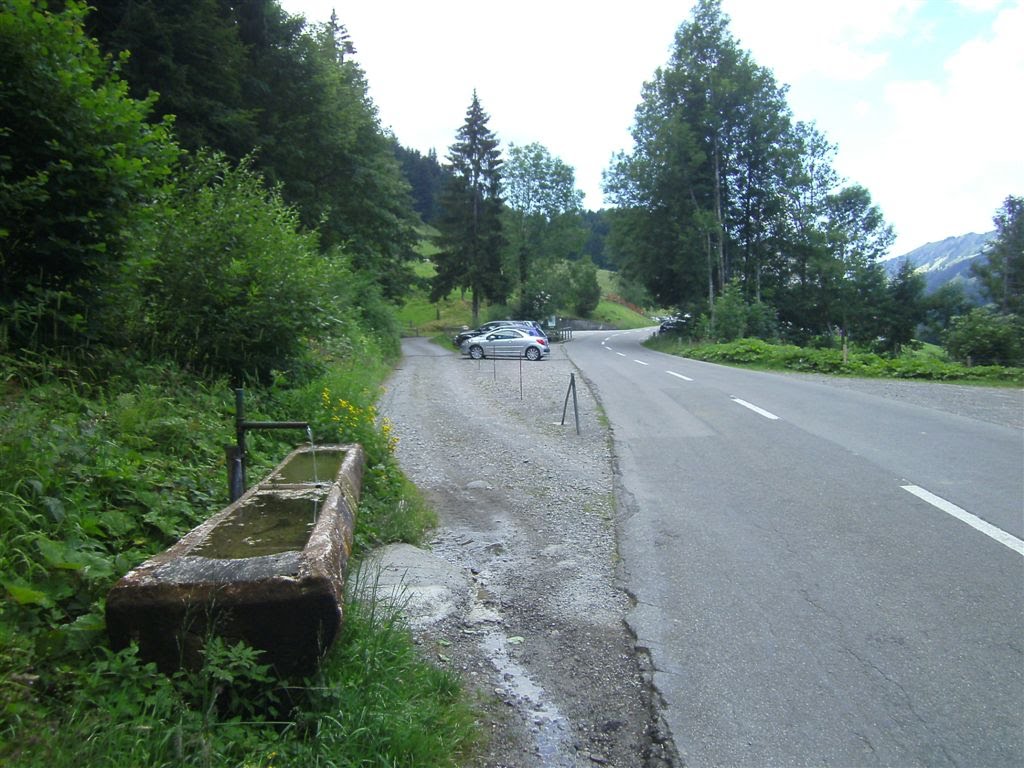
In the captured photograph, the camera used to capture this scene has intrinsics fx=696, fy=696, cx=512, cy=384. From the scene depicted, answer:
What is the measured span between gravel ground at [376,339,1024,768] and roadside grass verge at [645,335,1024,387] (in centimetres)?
949

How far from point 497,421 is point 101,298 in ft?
23.8

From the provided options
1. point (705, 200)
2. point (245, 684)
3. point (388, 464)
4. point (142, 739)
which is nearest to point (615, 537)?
point (388, 464)

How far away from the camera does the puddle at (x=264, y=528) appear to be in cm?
371

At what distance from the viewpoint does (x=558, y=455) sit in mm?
9984

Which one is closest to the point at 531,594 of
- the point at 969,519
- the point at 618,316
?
the point at 969,519

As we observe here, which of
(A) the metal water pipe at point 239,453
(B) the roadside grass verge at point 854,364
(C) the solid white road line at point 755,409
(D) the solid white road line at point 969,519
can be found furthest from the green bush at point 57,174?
(B) the roadside grass verge at point 854,364

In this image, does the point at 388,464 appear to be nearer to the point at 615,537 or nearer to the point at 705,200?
the point at 615,537

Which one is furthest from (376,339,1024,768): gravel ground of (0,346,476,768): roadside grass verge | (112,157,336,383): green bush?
(112,157,336,383): green bush

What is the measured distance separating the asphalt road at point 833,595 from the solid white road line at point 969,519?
0.09ft

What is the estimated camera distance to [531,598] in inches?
193

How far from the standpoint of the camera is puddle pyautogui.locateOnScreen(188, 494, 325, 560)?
3.71m

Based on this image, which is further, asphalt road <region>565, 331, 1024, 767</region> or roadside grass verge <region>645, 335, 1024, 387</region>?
roadside grass verge <region>645, 335, 1024, 387</region>

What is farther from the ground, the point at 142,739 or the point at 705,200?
the point at 705,200

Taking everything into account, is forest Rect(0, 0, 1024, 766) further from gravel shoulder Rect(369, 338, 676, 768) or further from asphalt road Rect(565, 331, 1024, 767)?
asphalt road Rect(565, 331, 1024, 767)
